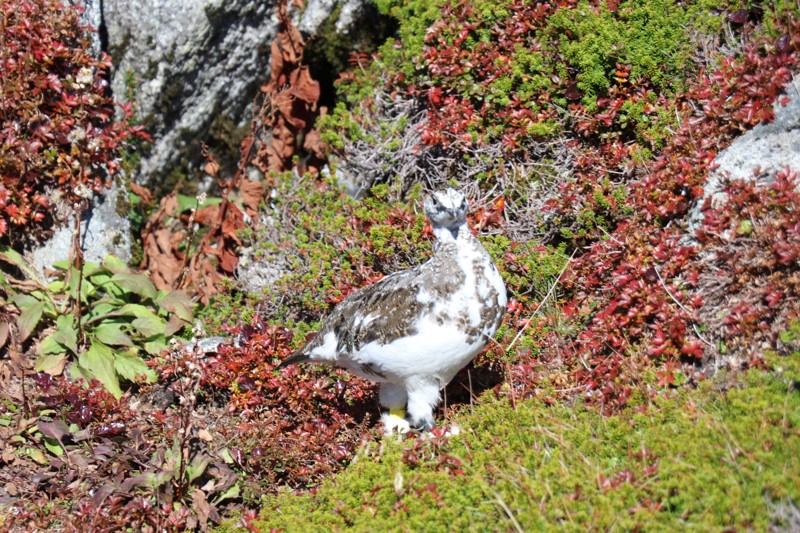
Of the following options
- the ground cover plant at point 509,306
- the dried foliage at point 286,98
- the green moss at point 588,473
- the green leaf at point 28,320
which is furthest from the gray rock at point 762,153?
the green leaf at point 28,320

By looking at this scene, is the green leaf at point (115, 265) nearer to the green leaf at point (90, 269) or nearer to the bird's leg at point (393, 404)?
the green leaf at point (90, 269)

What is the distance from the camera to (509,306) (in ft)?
18.1

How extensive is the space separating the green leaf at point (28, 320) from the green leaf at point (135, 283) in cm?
61

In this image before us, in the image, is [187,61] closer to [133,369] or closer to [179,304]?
[179,304]

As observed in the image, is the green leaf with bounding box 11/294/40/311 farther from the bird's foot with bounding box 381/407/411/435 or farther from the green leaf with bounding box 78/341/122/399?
the bird's foot with bounding box 381/407/411/435

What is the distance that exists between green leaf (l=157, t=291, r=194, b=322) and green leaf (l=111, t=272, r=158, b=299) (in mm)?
124

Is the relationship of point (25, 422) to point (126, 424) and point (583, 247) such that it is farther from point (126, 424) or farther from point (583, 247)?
point (583, 247)

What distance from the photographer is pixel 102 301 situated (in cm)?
625

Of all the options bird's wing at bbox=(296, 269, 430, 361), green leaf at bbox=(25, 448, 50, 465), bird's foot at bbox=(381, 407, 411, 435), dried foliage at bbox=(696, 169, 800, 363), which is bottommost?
green leaf at bbox=(25, 448, 50, 465)

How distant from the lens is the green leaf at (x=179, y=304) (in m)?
6.29

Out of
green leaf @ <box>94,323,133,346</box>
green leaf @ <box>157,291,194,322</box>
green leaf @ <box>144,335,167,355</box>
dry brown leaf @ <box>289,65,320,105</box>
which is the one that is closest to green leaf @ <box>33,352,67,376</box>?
green leaf @ <box>94,323,133,346</box>

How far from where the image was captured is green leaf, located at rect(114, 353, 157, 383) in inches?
232

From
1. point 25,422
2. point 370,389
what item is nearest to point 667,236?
point 370,389

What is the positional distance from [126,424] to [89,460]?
1.21ft
